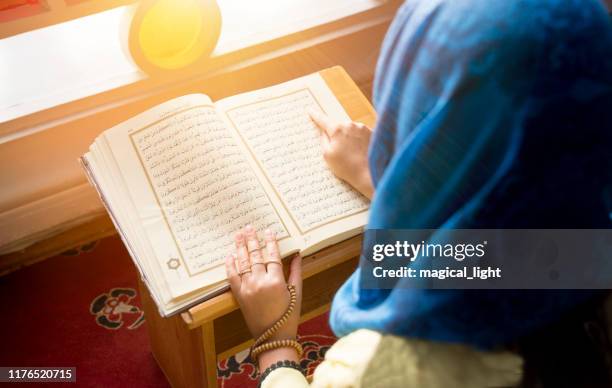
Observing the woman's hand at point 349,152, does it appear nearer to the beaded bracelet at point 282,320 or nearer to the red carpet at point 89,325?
the beaded bracelet at point 282,320

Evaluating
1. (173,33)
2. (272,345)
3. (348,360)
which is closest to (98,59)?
(173,33)

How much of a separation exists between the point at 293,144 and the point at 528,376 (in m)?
0.49

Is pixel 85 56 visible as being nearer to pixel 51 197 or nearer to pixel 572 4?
pixel 51 197

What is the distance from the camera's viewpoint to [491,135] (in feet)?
2.07

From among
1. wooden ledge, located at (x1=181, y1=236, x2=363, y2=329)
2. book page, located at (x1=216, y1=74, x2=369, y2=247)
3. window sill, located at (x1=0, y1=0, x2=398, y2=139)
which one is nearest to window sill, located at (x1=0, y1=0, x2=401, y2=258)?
window sill, located at (x1=0, y1=0, x2=398, y2=139)

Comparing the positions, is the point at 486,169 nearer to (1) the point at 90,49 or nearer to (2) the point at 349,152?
(2) the point at 349,152

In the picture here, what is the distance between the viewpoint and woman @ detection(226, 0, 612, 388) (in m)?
0.61

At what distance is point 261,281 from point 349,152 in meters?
0.23

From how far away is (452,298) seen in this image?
700 millimetres

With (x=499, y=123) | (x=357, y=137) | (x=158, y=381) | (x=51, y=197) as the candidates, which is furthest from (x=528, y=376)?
(x=51, y=197)

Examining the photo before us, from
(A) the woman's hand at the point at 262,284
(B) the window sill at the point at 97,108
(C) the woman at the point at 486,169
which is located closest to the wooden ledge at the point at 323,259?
(A) the woman's hand at the point at 262,284

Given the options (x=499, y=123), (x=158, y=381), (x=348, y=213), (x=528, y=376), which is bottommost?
(x=528, y=376)

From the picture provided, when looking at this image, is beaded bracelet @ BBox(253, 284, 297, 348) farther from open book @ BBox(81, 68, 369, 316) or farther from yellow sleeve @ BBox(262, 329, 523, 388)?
yellow sleeve @ BBox(262, 329, 523, 388)

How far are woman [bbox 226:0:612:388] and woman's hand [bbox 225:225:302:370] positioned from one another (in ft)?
0.40
